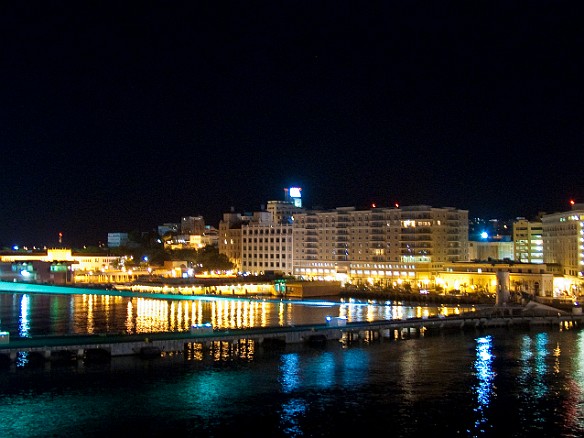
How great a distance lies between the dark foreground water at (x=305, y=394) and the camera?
19.5 m

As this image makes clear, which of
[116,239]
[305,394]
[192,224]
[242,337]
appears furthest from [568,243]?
[116,239]

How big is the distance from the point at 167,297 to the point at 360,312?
17392 mm

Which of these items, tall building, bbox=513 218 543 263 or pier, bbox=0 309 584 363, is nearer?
pier, bbox=0 309 584 363

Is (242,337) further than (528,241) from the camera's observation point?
No

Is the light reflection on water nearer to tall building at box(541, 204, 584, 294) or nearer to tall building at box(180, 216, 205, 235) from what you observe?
tall building at box(541, 204, 584, 294)

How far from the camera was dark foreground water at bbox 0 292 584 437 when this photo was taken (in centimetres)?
1948

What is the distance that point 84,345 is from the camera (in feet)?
91.4

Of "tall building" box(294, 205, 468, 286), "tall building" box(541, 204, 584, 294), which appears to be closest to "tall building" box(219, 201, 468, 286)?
"tall building" box(294, 205, 468, 286)

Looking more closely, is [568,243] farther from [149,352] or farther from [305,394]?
[305,394]

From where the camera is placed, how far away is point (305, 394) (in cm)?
2291

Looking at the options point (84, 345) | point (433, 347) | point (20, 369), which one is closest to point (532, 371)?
point (433, 347)

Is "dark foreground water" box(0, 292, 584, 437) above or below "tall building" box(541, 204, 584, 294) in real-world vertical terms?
below

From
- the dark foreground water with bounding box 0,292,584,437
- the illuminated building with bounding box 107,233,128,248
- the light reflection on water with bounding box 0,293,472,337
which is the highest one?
the illuminated building with bounding box 107,233,128,248

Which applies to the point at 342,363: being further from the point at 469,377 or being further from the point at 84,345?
the point at 84,345
